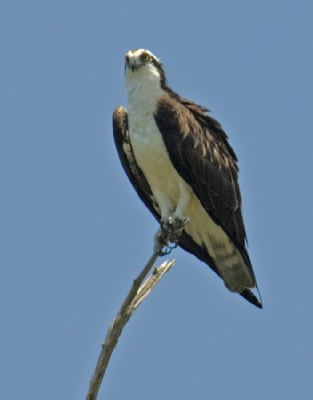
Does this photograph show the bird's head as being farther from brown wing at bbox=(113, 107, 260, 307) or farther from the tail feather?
the tail feather

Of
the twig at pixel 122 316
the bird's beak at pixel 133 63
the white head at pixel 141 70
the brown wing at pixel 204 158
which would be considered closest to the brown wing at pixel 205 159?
the brown wing at pixel 204 158

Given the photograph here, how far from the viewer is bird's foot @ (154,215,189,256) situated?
31.8 ft

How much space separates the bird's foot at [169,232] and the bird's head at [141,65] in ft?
4.96

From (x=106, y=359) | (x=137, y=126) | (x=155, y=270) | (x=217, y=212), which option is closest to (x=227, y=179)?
(x=217, y=212)

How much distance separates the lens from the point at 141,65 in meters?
10.5

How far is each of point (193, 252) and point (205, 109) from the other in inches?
57.1

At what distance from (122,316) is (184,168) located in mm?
2227

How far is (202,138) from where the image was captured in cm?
1059

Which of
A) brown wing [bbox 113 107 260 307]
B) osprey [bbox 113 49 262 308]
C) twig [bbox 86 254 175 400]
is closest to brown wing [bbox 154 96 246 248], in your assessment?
osprey [bbox 113 49 262 308]

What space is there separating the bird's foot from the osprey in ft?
0.07

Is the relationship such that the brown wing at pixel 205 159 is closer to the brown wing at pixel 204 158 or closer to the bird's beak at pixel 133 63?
the brown wing at pixel 204 158

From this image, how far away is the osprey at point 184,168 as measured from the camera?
402 inches

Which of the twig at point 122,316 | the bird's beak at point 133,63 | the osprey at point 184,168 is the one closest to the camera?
the twig at point 122,316

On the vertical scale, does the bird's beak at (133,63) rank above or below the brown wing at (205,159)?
above
